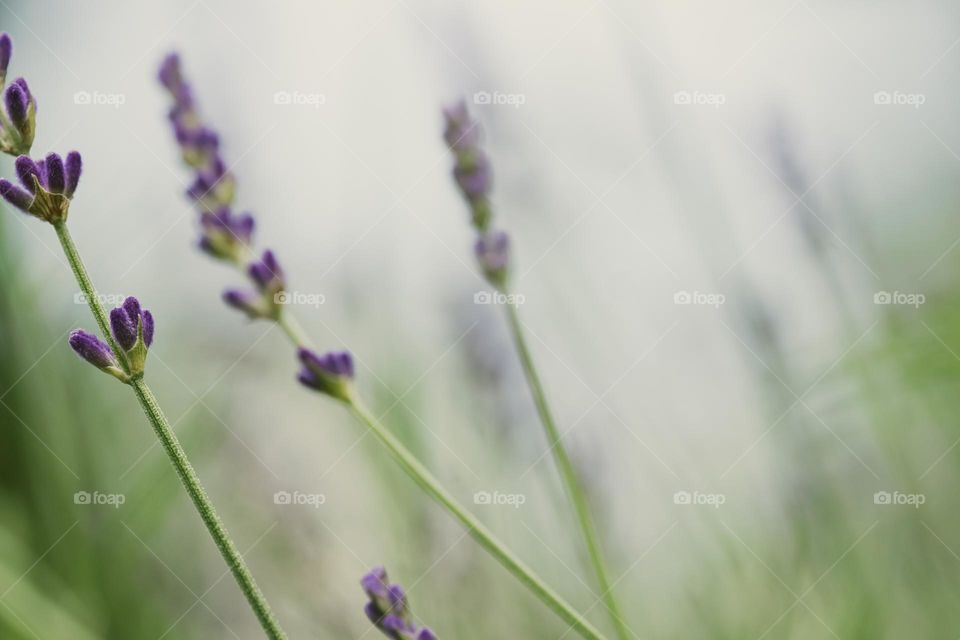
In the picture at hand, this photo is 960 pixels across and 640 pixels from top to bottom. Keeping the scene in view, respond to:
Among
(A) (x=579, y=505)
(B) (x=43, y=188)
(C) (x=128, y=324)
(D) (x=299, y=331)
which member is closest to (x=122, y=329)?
(C) (x=128, y=324)

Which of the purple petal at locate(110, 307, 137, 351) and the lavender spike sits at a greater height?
the lavender spike

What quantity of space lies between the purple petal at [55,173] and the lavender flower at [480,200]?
1.40 ft

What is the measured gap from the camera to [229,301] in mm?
878

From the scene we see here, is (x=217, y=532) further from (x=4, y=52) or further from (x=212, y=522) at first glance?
(x=4, y=52)

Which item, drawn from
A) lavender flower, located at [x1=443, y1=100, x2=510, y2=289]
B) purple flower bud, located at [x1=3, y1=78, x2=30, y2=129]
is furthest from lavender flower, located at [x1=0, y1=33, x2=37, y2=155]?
lavender flower, located at [x1=443, y1=100, x2=510, y2=289]

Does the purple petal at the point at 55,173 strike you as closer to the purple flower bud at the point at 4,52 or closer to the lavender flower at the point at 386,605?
the purple flower bud at the point at 4,52

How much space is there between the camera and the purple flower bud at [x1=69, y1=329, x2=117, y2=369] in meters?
0.65

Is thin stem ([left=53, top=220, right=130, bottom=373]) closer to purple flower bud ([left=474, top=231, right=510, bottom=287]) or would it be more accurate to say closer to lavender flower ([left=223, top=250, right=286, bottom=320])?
lavender flower ([left=223, top=250, right=286, bottom=320])

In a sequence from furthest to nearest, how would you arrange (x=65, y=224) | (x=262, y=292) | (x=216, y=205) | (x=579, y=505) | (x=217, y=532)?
1. (x=216, y=205)
2. (x=262, y=292)
3. (x=579, y=505)
4. (x=65, y=224)
5. (x=217, y=532)

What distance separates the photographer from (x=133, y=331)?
0.66 meters

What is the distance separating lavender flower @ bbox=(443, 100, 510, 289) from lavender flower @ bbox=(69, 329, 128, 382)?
1.38 ft

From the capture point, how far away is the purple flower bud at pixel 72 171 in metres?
0.69

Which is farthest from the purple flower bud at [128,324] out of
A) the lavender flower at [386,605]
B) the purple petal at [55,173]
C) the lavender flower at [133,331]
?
the lavender flower at [386,605]

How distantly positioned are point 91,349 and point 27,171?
16 cm
